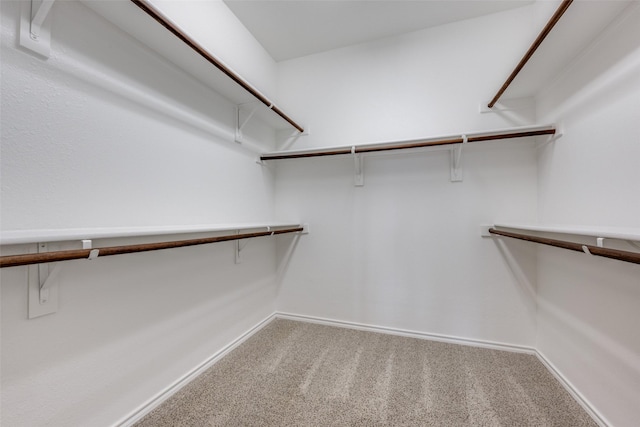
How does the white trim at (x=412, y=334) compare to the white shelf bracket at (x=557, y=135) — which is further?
the white trim at (x=412, y=334)

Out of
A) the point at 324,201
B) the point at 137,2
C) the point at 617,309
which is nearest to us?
the point at 137,2

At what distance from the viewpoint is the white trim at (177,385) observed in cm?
117

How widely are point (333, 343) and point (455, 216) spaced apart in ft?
4.64

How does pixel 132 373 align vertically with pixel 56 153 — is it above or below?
below

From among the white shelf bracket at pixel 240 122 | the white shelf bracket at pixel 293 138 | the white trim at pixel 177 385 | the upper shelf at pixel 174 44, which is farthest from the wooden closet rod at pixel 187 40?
the white trim at pixel 177 385

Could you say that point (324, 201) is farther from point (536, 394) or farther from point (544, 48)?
point (536, 394)

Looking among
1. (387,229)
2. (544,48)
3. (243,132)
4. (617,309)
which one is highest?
(544,48)

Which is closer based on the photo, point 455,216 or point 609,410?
point 609,410

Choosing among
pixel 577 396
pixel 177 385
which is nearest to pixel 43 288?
pixel 177 385

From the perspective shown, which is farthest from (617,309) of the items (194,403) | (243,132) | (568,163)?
(243,132)

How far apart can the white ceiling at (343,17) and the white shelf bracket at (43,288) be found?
6.66 ft

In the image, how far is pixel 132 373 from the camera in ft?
3.87

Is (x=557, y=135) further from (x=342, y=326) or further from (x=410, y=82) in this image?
(x=342, y=326)

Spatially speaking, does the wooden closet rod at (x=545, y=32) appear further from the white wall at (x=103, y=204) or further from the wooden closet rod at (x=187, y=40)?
the white wall at (x=103, y=204)
